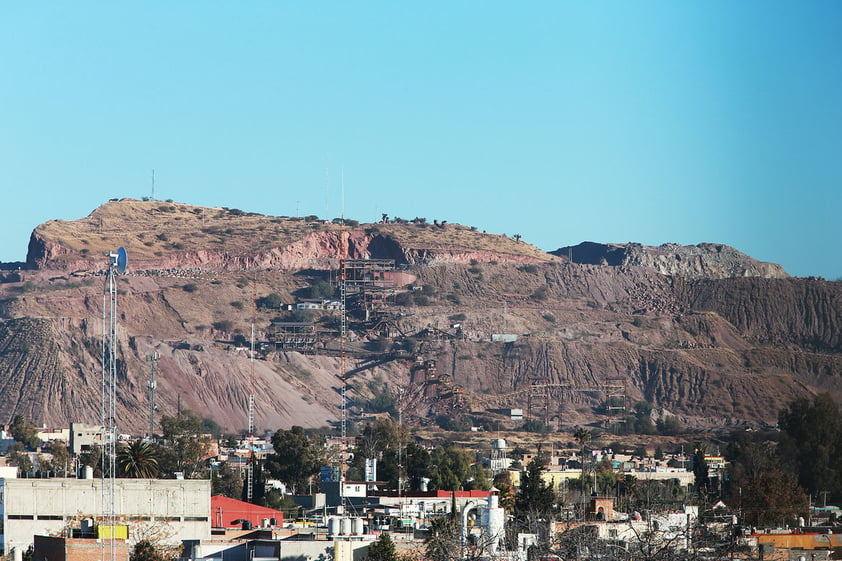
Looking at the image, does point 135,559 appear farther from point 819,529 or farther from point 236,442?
point 236,442

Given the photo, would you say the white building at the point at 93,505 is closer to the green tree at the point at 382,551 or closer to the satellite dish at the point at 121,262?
the satellite dish at the point at 121,262

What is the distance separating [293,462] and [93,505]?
55.9 meters

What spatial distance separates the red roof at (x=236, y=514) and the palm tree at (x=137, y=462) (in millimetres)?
6468

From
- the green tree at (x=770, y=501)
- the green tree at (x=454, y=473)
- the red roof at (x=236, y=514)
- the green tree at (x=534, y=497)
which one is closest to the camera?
the red roof at (x=236, y=514)

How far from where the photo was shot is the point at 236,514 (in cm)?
7806

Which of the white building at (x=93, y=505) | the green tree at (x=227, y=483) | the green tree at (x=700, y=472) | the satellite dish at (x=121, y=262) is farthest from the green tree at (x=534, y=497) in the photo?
the green tree at (x=700, y=472)

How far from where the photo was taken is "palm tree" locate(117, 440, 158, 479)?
85062mm

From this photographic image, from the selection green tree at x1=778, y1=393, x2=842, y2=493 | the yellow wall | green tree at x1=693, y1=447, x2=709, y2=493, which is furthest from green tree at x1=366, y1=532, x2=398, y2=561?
green tree at x1=778, y1=393, x2=842, y2=493

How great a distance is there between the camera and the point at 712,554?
4559cm

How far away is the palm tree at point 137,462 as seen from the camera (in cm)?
8506

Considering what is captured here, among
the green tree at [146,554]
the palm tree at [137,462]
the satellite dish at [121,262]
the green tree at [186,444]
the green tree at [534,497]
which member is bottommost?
the green tree at [146,554]

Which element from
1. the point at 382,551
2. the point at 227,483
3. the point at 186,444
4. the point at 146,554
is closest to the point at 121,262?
the point at 146,554

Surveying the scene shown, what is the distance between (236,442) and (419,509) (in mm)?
91828

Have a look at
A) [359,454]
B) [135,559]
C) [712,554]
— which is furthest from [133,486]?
[359,454]
